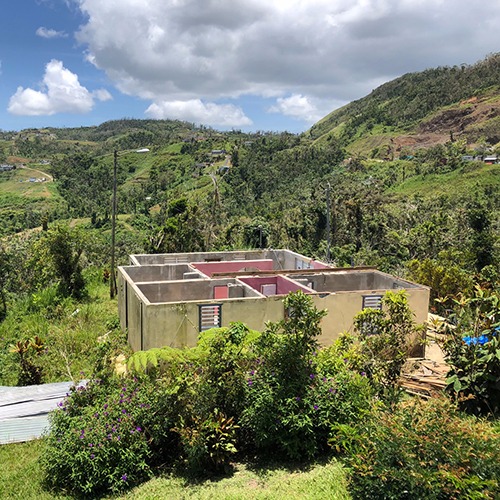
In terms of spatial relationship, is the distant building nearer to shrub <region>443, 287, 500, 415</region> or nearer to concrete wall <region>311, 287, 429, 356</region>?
concrete wall <region>311, 287, 429, 356</region>

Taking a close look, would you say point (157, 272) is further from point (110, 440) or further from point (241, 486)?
point (241, 486)

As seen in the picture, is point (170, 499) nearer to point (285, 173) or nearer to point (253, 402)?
point (253, 402)

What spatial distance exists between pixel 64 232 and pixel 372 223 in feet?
71.1

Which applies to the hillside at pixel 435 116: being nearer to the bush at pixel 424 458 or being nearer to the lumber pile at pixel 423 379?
the lumber pile at pixel 423 379

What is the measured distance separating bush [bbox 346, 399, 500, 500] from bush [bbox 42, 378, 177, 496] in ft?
8.49

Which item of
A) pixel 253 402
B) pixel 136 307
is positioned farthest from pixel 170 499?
pixel 136 307

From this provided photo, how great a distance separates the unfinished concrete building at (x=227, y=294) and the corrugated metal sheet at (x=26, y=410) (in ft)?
10.5

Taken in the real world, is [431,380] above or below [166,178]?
below

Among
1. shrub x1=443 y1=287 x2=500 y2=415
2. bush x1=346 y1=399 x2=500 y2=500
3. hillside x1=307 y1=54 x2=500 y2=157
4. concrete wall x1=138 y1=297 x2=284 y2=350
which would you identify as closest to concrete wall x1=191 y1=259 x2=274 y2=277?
concrete wall x1=138 y1=297 x2=284 y2=350

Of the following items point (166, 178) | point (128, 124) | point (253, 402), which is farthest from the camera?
point (128, 124)

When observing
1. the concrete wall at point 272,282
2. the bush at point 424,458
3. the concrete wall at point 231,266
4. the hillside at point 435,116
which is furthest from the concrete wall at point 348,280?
the hillside at point 435,116

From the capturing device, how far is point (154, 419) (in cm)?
646

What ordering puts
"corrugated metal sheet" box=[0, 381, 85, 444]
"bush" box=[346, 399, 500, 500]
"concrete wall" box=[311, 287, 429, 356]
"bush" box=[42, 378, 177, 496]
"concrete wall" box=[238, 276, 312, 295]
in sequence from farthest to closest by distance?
"concrete wall" box=[238, 276, 312, 295]
"concrete wall" box=[311, 287, 429, 356]
"corrugated metal sheet" box=[0, 381, 85, 444]
"bush" box=[42, 378, 177, 496]
"bush" box=[346, 399, 500, 500]

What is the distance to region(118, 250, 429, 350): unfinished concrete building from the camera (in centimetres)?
1205
